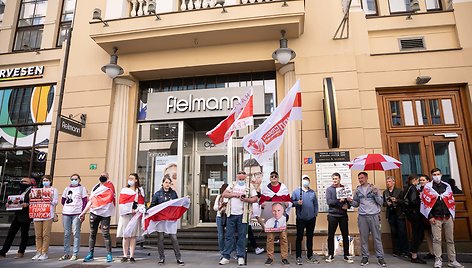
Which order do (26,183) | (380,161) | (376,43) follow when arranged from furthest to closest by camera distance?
(376,43) < (26,183) < (380,161)

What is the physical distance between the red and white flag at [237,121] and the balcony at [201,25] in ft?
9.50

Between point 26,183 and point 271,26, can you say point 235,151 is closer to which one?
point 271,26

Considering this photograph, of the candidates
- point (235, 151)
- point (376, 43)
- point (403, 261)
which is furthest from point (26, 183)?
point (376, 43)

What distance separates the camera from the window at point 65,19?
11734 millimetres

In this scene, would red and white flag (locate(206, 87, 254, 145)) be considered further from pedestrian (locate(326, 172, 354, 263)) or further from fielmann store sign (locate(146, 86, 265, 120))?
fielmann store sign (locate(146, 86, 265, 120))

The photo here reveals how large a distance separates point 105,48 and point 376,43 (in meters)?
8.09

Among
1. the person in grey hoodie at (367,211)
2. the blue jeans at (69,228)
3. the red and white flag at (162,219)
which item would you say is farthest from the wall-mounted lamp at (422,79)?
the blue jeans at (69,228)

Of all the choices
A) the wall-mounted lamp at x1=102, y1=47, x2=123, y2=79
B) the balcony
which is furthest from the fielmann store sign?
the balcony

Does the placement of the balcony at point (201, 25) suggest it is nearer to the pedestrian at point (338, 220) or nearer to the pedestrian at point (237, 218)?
A: the pedestrian at point (237, 218)

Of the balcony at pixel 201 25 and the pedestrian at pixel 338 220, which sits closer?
the pedestrian at pixel 338 220

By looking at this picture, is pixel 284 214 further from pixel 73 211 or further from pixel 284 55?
pixel 73 211

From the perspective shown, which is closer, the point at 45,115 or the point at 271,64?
the point at 271,64

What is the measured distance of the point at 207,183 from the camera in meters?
10.6

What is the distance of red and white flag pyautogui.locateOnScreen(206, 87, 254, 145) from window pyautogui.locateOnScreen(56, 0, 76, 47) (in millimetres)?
7872
